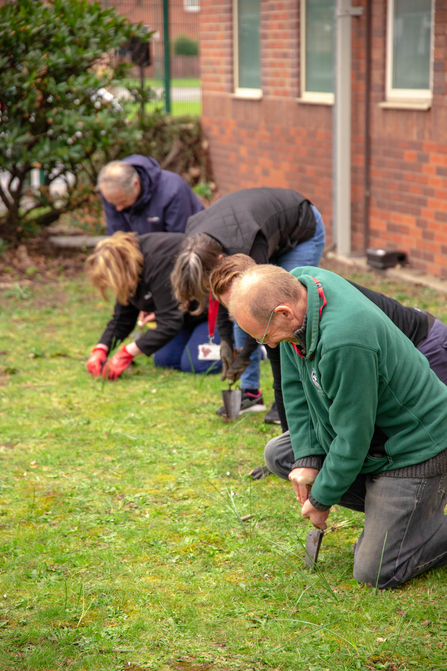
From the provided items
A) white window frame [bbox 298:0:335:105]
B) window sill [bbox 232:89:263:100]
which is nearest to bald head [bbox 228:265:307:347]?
white window frame [bbox 298:0:335:105]

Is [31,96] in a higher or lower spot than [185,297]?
higher

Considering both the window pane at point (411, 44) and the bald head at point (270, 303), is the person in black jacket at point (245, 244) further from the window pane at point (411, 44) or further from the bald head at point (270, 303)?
the window pane at point (411, 44)

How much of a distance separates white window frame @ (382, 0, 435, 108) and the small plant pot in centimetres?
378

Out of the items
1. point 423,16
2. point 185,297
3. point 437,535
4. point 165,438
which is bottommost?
point 165,438

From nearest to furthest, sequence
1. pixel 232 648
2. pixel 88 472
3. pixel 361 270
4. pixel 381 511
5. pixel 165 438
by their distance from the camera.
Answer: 1. pixel 232 648
2. pixel 381 511
3. pixel 88 472
4. pixel 165 438
5. pixel 361 270

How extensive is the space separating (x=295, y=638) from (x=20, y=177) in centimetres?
697

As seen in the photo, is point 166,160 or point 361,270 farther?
point 166,160

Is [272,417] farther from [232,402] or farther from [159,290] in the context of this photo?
[159,290]

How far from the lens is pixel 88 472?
3693 millimetres

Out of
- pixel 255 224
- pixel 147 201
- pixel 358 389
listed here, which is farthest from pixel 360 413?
pixel 147 201

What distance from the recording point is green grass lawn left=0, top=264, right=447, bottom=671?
233 cm

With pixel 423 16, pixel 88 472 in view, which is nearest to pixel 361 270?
pixel 423 16

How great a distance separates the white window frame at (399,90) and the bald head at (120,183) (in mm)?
2902

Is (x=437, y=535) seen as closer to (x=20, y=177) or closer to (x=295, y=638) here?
(x=295, y=638)
